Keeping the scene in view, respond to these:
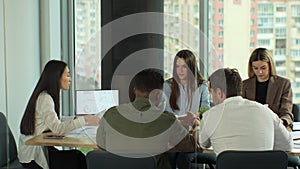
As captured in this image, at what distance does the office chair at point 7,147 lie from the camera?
11.4 feet

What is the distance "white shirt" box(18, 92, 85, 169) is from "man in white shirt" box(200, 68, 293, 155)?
99cm

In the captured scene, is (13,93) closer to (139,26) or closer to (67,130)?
(67,130)

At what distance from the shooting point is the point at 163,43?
4.94 metres

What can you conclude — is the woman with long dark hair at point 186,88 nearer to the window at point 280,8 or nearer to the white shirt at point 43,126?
the white shirt at point 43,126

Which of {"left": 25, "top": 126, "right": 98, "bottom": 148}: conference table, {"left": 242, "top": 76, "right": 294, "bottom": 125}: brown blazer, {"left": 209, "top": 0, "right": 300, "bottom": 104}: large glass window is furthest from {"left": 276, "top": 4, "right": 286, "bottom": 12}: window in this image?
{"left": 25, "top": 126, "right": 98, "bottom": 148}: conference table

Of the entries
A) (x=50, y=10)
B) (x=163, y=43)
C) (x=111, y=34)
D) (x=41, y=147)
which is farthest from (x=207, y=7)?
(x=41, y=147)

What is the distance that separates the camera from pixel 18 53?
4215mm

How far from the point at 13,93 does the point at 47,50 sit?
66 cm

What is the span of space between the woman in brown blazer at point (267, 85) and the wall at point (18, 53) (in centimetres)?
196

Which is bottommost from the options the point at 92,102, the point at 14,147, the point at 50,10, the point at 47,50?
the point at 14,147

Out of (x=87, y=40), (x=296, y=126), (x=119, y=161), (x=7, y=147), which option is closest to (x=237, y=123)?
(x=119, y=161)

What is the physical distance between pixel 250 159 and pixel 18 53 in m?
2.56

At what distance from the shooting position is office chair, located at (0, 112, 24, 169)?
3.46m

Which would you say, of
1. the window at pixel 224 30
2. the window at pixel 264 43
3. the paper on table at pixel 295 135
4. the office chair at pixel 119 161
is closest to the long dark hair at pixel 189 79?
the window at pixel 224 30
